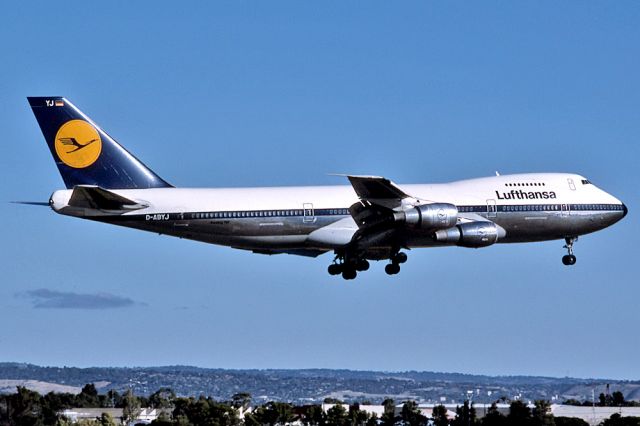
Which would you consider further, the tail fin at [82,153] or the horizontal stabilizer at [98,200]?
the tail fin at [82,153]

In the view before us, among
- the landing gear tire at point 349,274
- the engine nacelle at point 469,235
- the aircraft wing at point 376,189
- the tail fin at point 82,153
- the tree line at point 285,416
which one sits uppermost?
the tail fin at point 82,153

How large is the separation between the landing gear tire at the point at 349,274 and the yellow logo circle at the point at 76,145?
58.0 ft

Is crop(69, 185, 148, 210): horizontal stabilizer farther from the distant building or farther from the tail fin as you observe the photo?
the distant building

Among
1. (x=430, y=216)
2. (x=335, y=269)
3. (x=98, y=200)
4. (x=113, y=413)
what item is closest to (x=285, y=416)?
(x=113, y=413)

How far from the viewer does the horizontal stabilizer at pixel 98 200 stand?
249 feet

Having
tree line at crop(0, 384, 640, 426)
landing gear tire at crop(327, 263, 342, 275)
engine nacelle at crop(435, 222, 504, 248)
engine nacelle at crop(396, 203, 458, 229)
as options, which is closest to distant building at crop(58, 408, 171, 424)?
tree line at crop(0, 384, 640, 426)

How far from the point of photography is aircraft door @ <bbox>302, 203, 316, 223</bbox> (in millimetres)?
80938

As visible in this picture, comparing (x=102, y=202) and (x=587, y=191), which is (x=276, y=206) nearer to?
(x=102, y=202)

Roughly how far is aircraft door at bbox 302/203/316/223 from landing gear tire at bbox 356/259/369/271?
6.03 metres

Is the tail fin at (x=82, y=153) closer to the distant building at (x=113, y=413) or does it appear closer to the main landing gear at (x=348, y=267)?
the main landing gear at (x=348, y=267)

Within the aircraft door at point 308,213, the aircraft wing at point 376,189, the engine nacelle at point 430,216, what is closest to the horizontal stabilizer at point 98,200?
the aircraft door at point 308,213

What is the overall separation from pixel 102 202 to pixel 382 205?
55.0 ft

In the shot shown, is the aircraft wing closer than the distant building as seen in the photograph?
Yes

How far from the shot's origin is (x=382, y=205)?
80.9m
